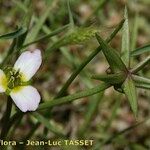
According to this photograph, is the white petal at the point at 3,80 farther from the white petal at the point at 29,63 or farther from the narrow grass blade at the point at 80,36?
the narrow grass blade at the point at 80,36

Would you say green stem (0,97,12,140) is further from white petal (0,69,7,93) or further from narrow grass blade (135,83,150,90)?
narrow grass blade (135,83,150,90)

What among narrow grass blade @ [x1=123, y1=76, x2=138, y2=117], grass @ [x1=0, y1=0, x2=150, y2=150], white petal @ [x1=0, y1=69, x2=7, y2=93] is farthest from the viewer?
grass @ [x1=0, y1=0, x2=150, y2=150]

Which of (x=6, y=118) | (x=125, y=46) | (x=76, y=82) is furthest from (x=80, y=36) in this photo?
(x=76, y=82)

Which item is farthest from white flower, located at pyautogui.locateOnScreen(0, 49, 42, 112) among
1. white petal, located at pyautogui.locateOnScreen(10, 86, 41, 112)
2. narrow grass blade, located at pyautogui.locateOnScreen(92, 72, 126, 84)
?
narrow grass blade, located at pyautogui.locateOnScreen(92, 72, 126, 84)

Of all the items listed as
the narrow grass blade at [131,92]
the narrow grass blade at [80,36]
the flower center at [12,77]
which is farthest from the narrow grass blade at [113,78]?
A: the flower center at [12,77]

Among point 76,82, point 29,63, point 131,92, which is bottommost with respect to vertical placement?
point 131,92

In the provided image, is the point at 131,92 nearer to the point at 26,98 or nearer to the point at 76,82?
the point at 26,98
